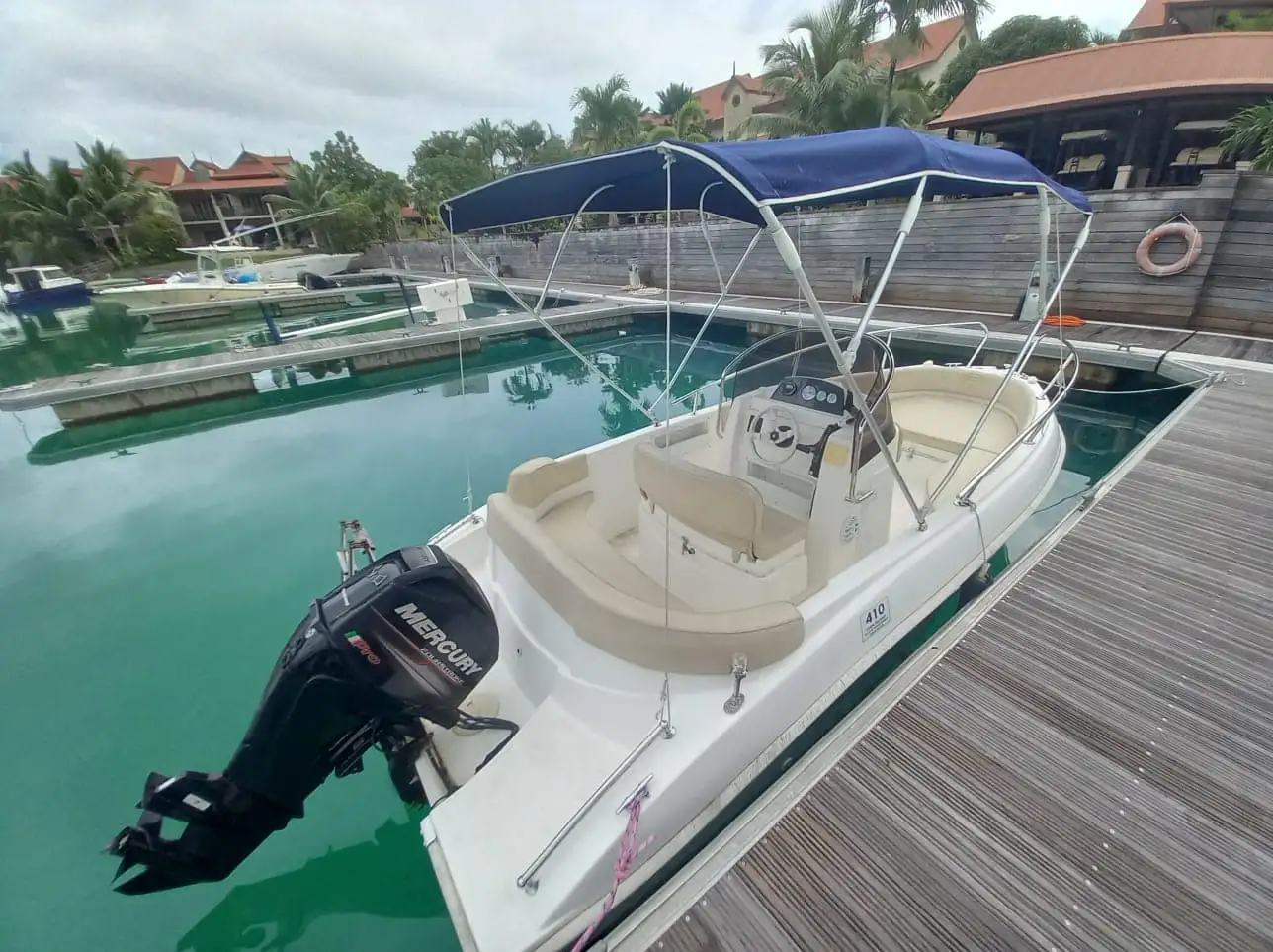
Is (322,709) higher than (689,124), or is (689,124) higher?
(689,124)

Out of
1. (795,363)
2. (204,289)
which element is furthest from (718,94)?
(795,363)

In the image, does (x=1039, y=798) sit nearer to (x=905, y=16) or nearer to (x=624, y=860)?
(x=624, y=860)

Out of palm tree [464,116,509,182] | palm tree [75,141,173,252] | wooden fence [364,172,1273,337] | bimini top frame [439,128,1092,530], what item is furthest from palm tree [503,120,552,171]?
bimini top frame [439,128,1092,530]

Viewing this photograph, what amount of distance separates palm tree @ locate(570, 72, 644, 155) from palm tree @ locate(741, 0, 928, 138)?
43.4 feet

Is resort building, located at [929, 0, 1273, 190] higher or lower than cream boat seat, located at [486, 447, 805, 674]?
higher

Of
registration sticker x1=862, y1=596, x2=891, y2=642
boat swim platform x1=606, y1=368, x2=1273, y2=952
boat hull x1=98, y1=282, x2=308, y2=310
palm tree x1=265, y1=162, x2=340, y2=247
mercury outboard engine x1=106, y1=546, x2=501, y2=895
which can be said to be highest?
palm tree x1=265, y1=162, x2=340, y2=247

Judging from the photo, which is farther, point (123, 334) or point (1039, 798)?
point (123, 334)

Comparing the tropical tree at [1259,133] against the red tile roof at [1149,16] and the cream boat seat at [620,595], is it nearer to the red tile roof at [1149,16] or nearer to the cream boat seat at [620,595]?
the cream boat seat at [620,595]

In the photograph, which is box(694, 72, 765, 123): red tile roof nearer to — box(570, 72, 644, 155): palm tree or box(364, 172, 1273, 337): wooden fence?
box(570, 72, 644, 155): palm tree

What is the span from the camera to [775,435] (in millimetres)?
2568

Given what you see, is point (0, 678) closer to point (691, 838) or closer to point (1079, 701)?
point (691, 838)

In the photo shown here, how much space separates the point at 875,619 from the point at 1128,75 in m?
15.5

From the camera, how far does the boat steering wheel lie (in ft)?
8.20

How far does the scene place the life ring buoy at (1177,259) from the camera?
22.1 ft
